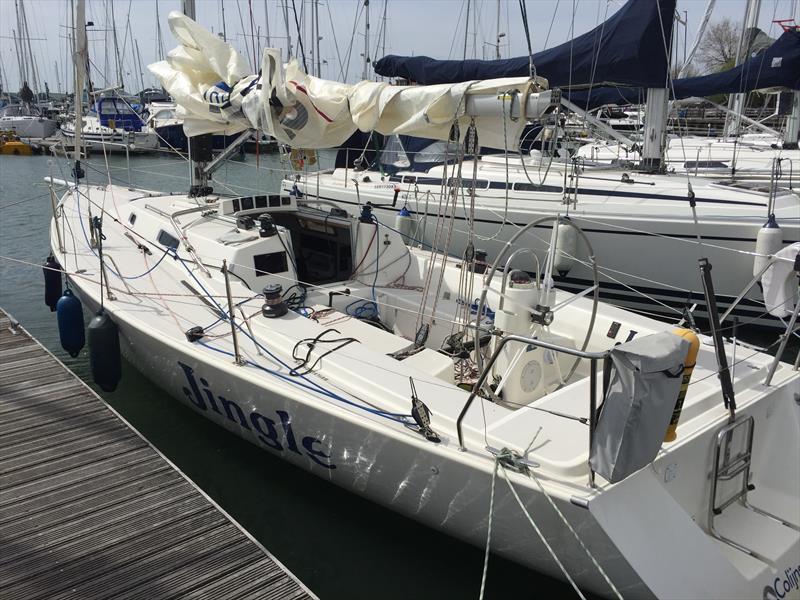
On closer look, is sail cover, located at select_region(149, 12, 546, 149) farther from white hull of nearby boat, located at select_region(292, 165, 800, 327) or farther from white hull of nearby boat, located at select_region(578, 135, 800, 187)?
white hull of nearby boat, located at select_region(578, 135, 800, 187)

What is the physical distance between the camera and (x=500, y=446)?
3.21m

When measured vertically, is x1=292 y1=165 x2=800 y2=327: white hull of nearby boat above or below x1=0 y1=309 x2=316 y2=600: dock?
above

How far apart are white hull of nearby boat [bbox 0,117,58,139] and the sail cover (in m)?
32.0

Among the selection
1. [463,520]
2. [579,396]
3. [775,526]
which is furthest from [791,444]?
[463,520]

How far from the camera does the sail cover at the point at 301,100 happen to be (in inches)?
168

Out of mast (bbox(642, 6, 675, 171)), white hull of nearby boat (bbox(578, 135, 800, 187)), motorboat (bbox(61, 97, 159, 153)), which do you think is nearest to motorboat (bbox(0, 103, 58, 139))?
motorboat (bbox(61, 97, 159, 153))

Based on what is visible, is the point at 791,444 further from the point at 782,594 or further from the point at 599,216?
the point at 599,216

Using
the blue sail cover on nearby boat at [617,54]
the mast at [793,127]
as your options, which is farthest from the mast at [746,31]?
the blue sail cover on nearby boat at [617,54]

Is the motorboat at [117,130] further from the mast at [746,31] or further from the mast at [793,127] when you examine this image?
the mast at [793,127]

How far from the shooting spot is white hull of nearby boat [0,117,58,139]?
33.6 meters

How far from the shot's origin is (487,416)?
137 inches

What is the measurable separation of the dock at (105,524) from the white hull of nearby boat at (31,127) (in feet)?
112

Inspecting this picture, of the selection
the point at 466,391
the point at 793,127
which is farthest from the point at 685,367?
the point at 793,127

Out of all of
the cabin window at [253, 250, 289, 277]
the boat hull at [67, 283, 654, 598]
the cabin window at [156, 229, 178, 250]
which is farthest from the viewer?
the cabin window at [156, 229, 178, 250]
